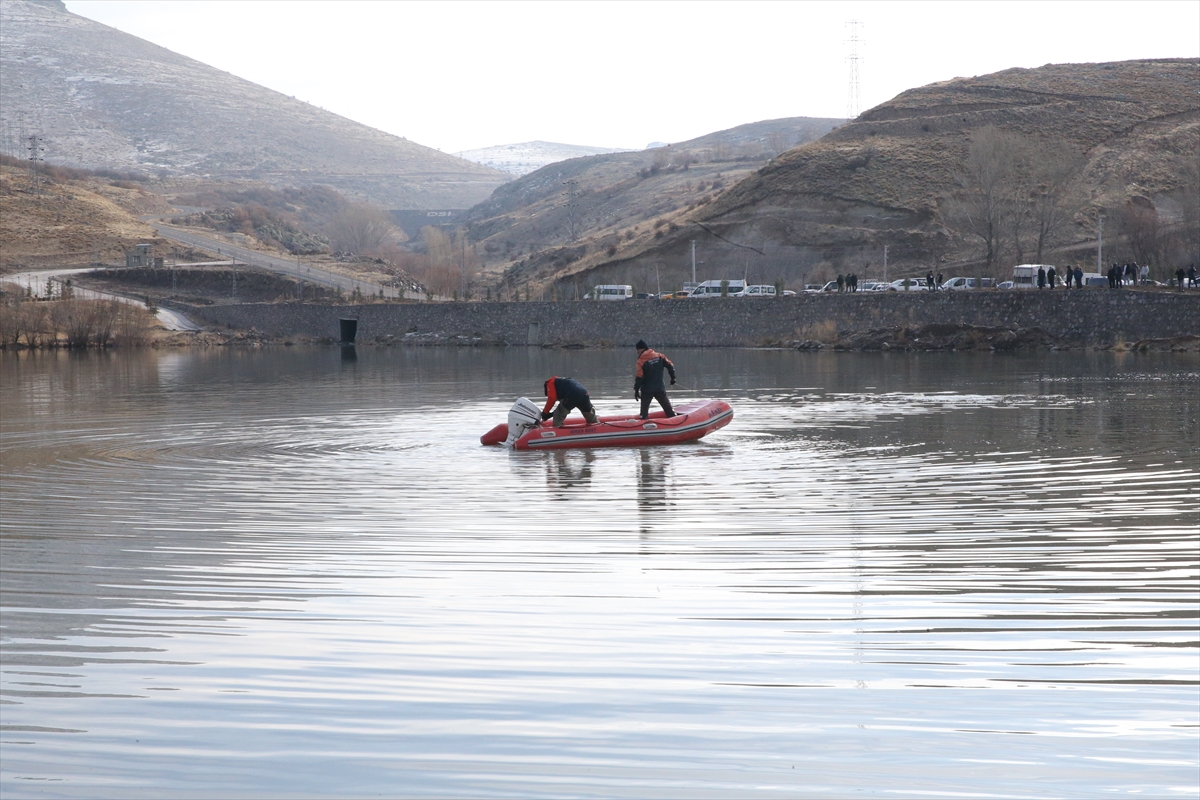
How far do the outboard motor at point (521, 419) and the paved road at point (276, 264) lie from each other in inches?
3310

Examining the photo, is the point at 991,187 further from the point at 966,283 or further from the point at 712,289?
the point at 712,289

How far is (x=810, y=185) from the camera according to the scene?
107 m

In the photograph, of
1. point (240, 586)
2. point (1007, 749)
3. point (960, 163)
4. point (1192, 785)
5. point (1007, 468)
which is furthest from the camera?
point (960, 163)

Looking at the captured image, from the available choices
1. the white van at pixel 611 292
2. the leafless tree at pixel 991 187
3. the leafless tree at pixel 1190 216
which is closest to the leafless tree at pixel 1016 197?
the leafless tree at pixel 991 187

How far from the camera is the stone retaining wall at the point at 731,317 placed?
60406 mm

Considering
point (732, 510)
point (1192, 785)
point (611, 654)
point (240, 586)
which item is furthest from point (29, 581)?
point (1192, 785)

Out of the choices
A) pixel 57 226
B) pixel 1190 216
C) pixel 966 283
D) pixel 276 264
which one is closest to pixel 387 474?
pixel 966 283

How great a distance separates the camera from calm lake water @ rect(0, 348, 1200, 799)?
6.32 meters

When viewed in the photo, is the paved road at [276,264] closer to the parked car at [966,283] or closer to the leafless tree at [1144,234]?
the parked car at [966,283]

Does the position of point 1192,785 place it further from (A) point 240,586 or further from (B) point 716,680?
(A) point 240,586

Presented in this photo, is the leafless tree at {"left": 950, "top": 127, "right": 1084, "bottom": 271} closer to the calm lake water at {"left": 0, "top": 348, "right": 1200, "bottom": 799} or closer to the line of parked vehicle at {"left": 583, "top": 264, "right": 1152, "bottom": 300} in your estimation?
the line of parked vehicle at {"left": 583, "top": 264, "right": 1152, "bottom": 300}

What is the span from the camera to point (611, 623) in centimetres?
911

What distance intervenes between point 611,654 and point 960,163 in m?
103

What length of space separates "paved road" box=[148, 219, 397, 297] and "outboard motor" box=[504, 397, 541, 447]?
84.1 metres
